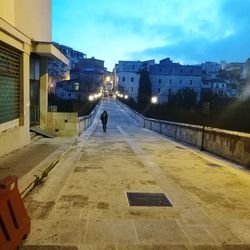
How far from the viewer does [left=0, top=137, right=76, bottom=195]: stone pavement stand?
8616 millimetres

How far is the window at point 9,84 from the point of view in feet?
40.9

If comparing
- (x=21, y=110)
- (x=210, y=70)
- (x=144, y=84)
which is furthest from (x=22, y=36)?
(x=210, y=70)

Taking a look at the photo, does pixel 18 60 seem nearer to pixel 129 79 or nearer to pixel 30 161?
pixel 30 161

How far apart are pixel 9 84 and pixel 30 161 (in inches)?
147

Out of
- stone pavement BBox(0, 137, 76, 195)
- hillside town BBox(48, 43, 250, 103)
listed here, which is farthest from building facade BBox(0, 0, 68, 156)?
hillside town BBox(48, 43, 250, 103)

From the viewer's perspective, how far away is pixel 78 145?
1653 centimetres

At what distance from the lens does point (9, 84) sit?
13359 millimetres

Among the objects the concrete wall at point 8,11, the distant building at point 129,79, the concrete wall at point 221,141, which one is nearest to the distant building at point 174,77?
the distant building at point 129,79

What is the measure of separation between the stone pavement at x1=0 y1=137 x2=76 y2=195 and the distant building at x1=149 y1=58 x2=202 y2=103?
A: 101 metres

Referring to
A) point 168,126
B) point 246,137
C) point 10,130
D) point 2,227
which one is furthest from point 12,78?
point 168,126

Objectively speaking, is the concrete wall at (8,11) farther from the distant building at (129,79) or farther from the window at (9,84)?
the distant building at (129,79)

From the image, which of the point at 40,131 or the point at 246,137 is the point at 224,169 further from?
the point at 40,131

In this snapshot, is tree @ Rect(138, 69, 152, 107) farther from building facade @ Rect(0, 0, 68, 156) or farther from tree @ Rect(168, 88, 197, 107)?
building facade @ Rect(0, 0, 68, 156)

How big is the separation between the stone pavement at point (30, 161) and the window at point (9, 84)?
1361 mm
